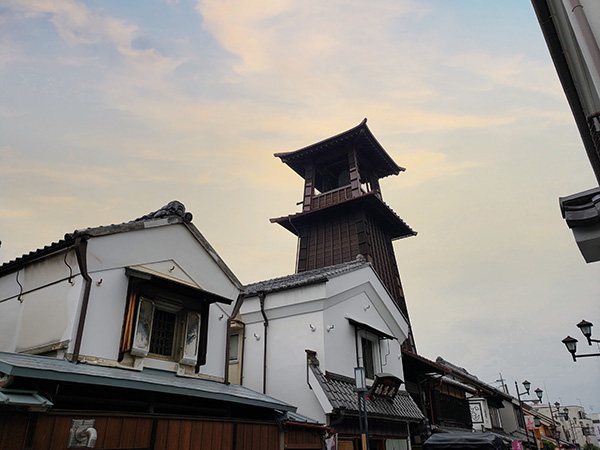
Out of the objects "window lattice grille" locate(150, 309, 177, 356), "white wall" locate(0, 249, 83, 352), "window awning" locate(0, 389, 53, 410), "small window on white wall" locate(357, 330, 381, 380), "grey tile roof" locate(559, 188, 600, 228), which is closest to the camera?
"grey tile roof" locate(559, 188, 600, 228)

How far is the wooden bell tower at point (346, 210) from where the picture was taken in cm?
2686

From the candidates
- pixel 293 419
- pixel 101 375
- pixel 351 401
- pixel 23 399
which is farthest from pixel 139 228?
pixel 351 401

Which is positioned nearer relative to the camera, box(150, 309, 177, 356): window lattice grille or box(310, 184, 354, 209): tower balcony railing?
box(150, 309, 177, 356): window lattice grille

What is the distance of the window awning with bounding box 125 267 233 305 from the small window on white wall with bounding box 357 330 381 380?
22.4 ft

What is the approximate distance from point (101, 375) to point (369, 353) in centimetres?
1217

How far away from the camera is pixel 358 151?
3019 centimetres

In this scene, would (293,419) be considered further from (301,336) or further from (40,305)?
(40,305)

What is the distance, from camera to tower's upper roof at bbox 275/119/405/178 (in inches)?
1142

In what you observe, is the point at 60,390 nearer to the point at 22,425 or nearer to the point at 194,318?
the point at 22,425

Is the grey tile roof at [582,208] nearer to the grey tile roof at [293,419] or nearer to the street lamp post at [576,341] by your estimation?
the grey tile roof at [293,419]

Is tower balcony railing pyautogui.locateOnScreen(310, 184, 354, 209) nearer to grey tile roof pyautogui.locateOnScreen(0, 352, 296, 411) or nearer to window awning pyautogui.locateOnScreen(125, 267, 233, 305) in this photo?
window awning pyautogui.locateOnScreen(125, 267, 233, 305)

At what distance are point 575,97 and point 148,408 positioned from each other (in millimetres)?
10422

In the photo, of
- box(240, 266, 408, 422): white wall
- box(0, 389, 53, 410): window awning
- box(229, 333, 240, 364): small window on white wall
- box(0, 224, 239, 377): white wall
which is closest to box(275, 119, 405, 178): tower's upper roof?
box(240, 266, 408, 422): white wall

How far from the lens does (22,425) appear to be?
648cm
